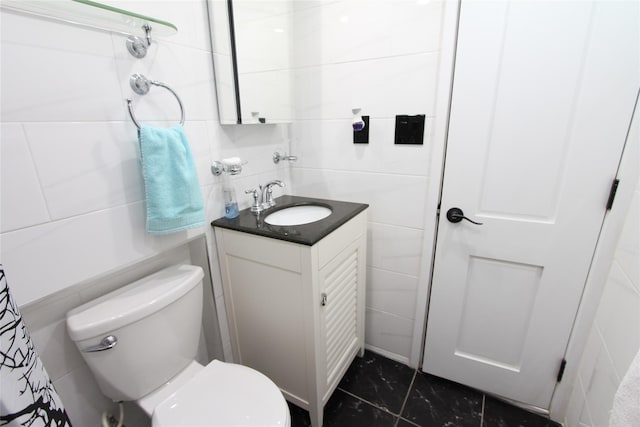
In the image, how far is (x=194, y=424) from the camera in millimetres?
888

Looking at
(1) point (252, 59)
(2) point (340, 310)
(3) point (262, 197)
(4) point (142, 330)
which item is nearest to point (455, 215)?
(2) point (340, 310)

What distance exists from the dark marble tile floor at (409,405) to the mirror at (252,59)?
4.56ft

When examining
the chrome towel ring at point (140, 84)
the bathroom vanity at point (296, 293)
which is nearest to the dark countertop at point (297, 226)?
the bathroom vanity at point (296, 293)

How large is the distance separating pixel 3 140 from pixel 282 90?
1.04 m

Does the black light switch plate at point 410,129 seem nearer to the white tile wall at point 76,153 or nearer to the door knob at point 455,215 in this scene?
the door knob at point 455,215

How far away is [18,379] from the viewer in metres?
0.47

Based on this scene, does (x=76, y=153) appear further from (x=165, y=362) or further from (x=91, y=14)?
(x=165, y=362)

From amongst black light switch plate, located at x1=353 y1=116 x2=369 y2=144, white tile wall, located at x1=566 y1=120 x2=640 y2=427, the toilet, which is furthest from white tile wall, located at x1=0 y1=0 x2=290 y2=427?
white tile wall, located at x1=566 y1=120 x2=640 y2=427

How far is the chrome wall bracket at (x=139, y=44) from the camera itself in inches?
34.6

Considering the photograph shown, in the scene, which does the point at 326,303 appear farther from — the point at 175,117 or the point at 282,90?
the point at 282,90

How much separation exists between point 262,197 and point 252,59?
0.60 meters

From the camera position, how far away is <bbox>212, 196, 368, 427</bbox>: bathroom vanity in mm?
1104

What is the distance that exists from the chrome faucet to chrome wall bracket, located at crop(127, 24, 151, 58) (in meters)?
0.64

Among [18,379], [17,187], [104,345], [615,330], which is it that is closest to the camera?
[18,379]
